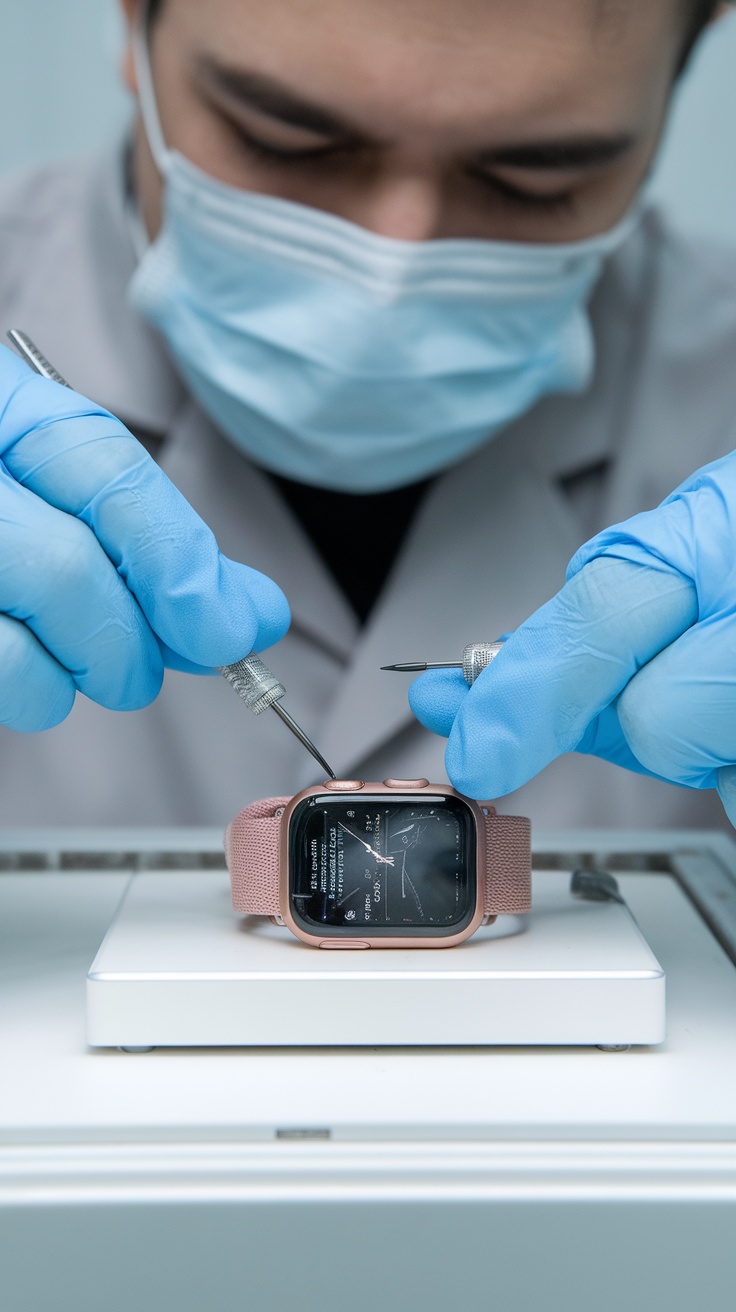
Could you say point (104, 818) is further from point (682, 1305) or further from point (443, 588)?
point (682, 1305)

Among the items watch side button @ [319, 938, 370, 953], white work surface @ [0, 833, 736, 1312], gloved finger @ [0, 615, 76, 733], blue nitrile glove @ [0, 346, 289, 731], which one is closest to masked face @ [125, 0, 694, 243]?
blue nitrile glove @ [0, 346, 289, 731]

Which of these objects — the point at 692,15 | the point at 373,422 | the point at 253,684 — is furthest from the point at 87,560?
the point at 692,15

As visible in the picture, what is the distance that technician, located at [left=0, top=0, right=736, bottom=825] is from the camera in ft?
2.18

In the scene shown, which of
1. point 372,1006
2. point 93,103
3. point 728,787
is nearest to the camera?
point 372,1006

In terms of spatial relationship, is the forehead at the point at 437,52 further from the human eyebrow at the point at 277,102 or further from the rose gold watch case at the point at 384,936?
the rose gold watch case at the point at 384,936

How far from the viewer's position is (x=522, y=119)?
92cm

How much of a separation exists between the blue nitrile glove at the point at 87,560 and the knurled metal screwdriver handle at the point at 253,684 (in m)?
0.02

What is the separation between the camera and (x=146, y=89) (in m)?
1.05

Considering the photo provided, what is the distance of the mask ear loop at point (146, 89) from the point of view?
41.0 inches

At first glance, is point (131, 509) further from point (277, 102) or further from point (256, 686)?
point (277, 102)

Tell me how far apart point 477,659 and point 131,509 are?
23 centimetres

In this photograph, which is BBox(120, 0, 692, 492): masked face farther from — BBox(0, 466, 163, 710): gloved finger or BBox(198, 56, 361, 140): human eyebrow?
BBox(0, 466, 163, 710): gloved finger

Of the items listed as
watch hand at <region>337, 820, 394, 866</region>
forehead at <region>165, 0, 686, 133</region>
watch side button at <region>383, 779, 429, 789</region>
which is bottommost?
watch hand at <region>337, 820, 394, 866</region>

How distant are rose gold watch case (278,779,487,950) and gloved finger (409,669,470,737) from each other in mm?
77
